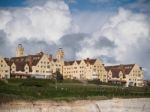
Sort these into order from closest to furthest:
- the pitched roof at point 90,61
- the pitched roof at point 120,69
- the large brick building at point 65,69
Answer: the large brick building at point 65,69, the pitched roof at point 90,61, the pitched roof at point 120,69

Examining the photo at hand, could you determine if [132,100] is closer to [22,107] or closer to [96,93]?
[96,93]

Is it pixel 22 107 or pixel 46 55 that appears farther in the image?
pixel 46 55

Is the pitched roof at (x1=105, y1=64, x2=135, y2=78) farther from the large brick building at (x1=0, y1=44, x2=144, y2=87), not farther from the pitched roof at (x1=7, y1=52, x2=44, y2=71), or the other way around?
the pitched roof at (x1=7, y1=52, x2=44, y2=71)

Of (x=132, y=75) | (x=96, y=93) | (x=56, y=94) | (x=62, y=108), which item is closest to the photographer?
(x=62, y=108)

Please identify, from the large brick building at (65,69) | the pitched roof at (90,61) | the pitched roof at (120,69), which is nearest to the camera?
the large brick building at (65,69)

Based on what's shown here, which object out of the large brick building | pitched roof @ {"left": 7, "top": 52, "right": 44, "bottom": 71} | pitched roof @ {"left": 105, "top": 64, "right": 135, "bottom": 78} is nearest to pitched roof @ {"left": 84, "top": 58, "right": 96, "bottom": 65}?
the large brick building

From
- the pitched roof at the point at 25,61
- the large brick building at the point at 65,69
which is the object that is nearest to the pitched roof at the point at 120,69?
the large brick building at the point at 65,69

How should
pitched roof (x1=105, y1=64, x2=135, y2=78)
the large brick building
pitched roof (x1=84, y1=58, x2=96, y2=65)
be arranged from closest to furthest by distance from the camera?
the large brick building → pitched roof (x1=84, y1=58, x2=96, y2=65) → pitched roof (x1=105, y1=64, x2=135, y2=78)

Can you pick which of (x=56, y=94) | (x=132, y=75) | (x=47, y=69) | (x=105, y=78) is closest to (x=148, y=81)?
(x=132, y=75)

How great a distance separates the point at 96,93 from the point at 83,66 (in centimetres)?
5003

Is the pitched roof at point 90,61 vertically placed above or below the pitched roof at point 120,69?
above

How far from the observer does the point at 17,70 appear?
390 ft

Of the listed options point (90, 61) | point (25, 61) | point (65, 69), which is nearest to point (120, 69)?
point (90, 61)

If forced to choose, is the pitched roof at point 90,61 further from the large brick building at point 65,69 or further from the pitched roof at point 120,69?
the pitched roof at point 120,69
